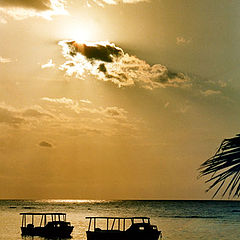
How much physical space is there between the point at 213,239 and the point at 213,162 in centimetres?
7017

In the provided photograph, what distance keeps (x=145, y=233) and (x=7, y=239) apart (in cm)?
2630

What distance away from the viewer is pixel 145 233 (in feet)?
164

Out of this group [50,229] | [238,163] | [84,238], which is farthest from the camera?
[84,238]

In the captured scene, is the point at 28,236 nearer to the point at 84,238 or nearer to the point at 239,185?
the point at 84,238

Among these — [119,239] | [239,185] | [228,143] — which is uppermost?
[119,239]

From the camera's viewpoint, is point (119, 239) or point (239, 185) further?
point (119, 239)

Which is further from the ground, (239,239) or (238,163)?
(239,239)

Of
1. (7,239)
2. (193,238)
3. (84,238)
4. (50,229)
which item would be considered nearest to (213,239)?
(193,238)

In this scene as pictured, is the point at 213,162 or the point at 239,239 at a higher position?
the point at 239,239

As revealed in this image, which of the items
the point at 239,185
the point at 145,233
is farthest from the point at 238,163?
the point at 145,233

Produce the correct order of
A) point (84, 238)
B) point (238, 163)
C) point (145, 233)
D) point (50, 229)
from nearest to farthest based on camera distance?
point (238, 163), point (145, 233), point (50, 229), point (84, 238)

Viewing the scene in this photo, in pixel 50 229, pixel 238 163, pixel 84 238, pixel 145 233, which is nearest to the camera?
pixel 238 163

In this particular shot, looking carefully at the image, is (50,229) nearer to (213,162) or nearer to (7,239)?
(7,239)

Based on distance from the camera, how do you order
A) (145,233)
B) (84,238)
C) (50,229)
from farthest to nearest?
(84,238) < (50,229) < (145,233)
